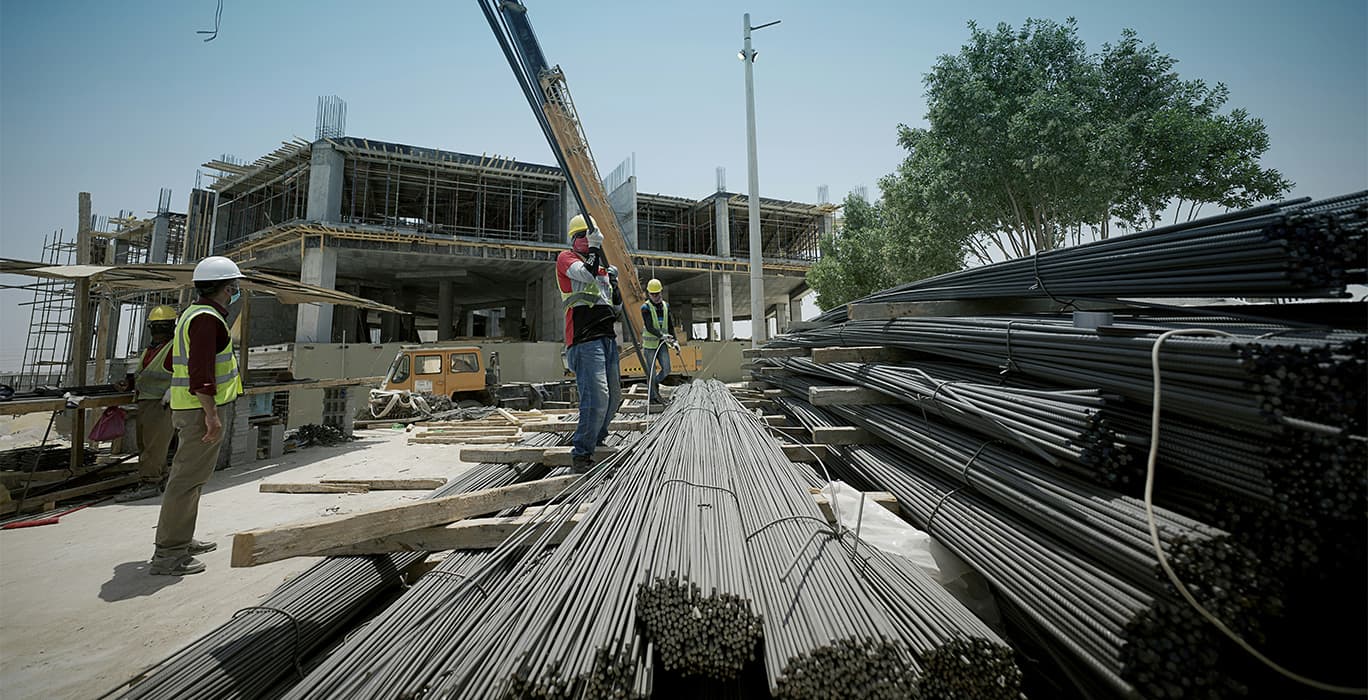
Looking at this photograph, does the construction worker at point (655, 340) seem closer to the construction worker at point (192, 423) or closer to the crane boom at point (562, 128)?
the crane boom at point (562, 128)

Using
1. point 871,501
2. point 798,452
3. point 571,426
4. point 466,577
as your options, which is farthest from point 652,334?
point 466,577

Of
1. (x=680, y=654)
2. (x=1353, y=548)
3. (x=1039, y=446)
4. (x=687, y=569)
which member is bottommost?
(x=680, y=654)

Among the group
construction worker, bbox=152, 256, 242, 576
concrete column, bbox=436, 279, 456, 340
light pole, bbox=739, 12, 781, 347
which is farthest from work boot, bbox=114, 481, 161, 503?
concrete column, bbox=436, 279, 456, 340

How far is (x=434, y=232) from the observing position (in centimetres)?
1920

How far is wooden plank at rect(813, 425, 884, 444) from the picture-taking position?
10.8 ft

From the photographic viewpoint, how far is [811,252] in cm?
3014

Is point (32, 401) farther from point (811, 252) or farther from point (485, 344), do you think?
point (811, 252)

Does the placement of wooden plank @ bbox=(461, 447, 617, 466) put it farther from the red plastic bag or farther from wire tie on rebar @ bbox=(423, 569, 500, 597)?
the red plastic bag

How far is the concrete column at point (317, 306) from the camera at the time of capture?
1655 cm

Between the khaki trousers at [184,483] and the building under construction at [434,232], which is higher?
the building under construction at [434,232]

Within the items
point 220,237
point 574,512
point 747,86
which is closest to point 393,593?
point 574,512

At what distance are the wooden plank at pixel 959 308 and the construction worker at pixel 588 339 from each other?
A: 6.14 feet

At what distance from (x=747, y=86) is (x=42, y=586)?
1468cm

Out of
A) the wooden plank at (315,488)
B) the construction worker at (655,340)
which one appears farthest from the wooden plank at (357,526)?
the construction worker at (655,340)
